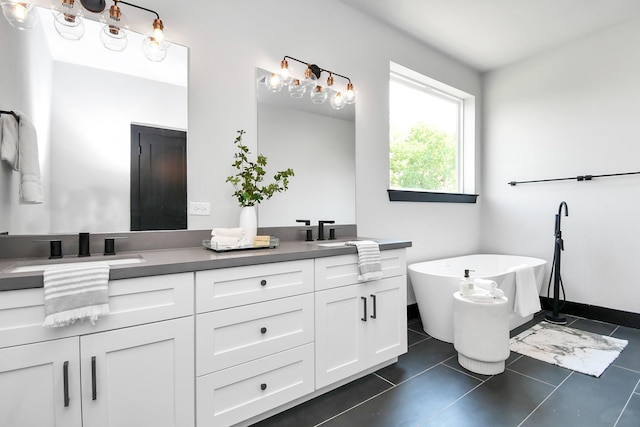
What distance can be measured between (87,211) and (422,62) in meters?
3.26

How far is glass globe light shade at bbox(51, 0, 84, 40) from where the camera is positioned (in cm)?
156

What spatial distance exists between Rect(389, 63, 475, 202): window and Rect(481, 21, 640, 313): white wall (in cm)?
31

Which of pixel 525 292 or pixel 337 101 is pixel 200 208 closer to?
pixel 337 101

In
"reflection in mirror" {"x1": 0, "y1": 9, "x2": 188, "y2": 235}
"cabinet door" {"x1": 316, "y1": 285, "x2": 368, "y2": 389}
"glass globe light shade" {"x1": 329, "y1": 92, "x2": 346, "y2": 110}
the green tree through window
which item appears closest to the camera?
"reflection in mirror" {"x1": 0, "y1": 9, "x2": 188, "y2": 235}

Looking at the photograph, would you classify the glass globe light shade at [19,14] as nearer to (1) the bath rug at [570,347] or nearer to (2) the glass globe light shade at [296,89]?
(2) the glass globe light shade at [296,89]

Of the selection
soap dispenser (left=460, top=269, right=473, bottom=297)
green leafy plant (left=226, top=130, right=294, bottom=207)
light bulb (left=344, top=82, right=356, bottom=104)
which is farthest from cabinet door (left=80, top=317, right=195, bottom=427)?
light bulb (left=344, top=82, right=356, bottom=104)

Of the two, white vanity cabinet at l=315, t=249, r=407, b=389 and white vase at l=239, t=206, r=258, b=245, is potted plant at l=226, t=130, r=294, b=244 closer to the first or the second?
white vase at l=239, t=206, r=258, b=245

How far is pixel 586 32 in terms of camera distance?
3.12m

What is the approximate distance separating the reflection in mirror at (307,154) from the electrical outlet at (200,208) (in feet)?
1.16

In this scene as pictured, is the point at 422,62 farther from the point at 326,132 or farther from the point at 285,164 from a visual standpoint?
the point at 285,164

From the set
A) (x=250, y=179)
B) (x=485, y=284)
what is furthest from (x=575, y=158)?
(x=250, y=179)

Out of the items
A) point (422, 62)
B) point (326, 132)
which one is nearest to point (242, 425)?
point (326, 132)

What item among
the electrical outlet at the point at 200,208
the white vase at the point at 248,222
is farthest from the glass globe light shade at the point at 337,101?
the electrical outlet at the point at 200,208

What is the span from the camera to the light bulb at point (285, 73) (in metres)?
2.23
